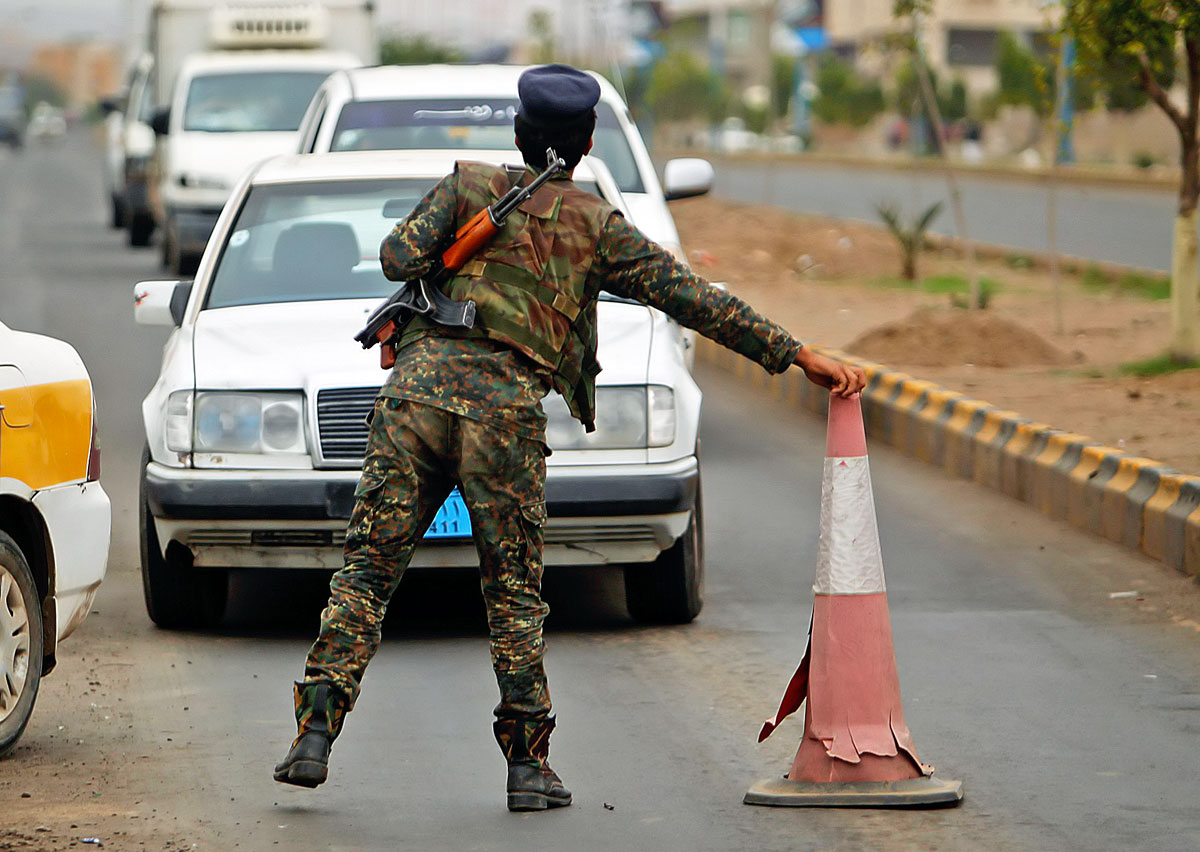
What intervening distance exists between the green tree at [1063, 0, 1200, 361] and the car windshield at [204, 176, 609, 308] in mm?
4975

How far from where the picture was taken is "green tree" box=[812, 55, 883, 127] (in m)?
75.0

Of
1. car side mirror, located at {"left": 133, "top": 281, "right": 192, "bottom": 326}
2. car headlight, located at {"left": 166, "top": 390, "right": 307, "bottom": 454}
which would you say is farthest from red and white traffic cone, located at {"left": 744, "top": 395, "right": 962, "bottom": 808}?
car side mirror, located at {"left": 133, "top": 281, "right": 192, "bottom": 326}

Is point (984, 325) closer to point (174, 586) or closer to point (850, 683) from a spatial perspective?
point (174, 586)

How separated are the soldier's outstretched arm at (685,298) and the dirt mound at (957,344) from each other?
8597mm

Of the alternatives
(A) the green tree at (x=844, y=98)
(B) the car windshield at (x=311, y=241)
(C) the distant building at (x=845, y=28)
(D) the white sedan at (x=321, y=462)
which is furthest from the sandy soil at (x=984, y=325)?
(C) the distant building at (x=845, y=28)

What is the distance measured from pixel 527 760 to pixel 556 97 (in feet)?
4.91

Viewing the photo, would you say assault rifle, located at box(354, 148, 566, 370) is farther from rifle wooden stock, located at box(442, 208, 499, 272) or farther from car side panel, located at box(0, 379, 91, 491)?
car side panel, located at box(0, 379, 91, 491)

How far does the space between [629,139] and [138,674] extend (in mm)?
5094

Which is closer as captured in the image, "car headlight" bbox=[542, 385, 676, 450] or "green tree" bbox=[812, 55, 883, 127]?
"car headlight" bbox=[542, 385, 676, 450]

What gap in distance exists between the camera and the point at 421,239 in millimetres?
4609

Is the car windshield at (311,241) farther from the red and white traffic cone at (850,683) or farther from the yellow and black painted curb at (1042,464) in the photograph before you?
the red and white traffic cone at (850,683)

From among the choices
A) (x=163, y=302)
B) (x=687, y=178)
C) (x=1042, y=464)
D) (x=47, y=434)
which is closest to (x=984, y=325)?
(x=687, y=178)

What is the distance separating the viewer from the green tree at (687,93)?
3118 inches

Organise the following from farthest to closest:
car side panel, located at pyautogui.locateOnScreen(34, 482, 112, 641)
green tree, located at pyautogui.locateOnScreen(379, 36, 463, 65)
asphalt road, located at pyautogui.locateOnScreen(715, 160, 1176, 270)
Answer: green tree, located at pyautogui.locateOnScreen(379, 36, 463, 65) < asphalt road, located at pyautogui.locateOnScreen(715, 160, 1176, 270) < car side panel, located at pyautogui.locateOnScreen(34, 482, 112, 641)
